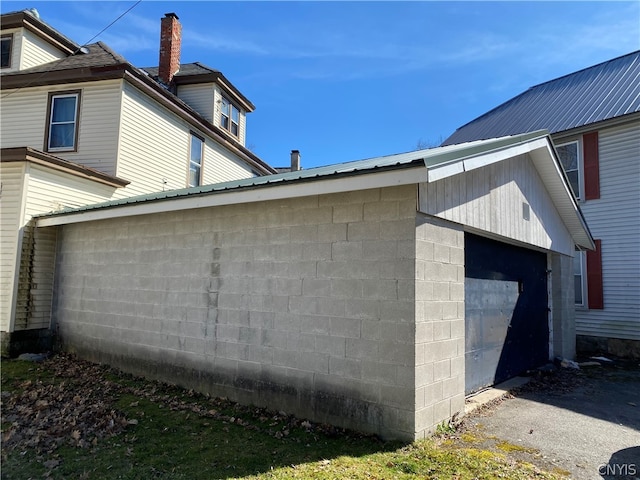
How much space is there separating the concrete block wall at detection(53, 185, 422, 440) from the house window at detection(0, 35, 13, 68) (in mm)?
9751

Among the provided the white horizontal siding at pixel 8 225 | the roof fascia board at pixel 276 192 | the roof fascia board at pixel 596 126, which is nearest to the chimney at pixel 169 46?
the white horizontal siding at pixel 8 225

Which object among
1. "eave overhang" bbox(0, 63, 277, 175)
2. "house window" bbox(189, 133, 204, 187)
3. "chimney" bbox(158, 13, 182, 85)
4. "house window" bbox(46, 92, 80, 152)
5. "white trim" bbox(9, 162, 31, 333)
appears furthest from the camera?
"chimney" bbox(158, 13, 182, 85)

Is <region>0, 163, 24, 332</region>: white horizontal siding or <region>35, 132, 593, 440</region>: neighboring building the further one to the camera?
<region>0, 163, 24, 332</region>: white horizontal siding

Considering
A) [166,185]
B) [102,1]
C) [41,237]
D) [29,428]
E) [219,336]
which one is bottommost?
[29,428]

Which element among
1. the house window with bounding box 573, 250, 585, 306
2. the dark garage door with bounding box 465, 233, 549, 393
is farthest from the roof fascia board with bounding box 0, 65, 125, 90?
the house window with bounding box 573, 250, 585, 306

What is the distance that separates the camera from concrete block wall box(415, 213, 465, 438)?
451 centimetres

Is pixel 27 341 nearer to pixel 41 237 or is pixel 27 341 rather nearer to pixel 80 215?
pixel 41 237

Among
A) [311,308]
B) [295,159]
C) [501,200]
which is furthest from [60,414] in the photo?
[295,159]

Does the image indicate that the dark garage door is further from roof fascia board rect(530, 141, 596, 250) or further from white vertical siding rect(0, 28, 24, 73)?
white vertical siding rect(0, 28, 24, 73)

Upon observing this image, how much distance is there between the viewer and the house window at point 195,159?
14782 mm

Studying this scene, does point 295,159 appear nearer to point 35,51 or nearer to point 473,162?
point 35,51

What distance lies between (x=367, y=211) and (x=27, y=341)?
7.85m

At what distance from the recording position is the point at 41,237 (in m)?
8.90

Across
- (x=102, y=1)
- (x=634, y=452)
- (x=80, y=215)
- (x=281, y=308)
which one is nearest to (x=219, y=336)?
(x=281, y=308)
